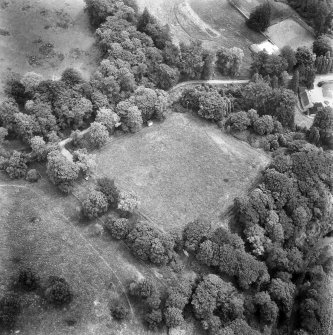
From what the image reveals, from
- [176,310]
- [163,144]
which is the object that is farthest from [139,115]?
[176,310]

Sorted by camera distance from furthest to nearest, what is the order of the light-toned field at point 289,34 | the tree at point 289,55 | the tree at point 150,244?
1. the light-toned field at point 289,34
2. the tree at point 289,55
3. the tree at point 150,244

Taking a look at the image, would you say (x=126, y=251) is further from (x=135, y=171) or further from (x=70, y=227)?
(x=135, y=171)

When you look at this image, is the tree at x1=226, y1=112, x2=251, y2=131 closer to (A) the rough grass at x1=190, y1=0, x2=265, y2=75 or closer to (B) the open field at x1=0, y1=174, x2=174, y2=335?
(A) the rough grass at x1=190, y1=0, x2=265, y2=75

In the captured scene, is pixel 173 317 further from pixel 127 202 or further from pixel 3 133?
pixel 3 133

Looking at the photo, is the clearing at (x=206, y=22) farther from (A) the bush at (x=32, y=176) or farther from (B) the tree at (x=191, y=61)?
(A) the bush at (x=32, y=176)

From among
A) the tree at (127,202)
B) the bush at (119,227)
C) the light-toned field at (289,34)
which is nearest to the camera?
the bush at (119,227)

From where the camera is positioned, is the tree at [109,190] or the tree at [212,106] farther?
the tree at [212,106]

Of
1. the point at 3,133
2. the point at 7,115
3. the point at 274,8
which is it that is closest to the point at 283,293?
the point at 3,133

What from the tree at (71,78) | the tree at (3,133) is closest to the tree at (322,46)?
the tree at (71,78)
